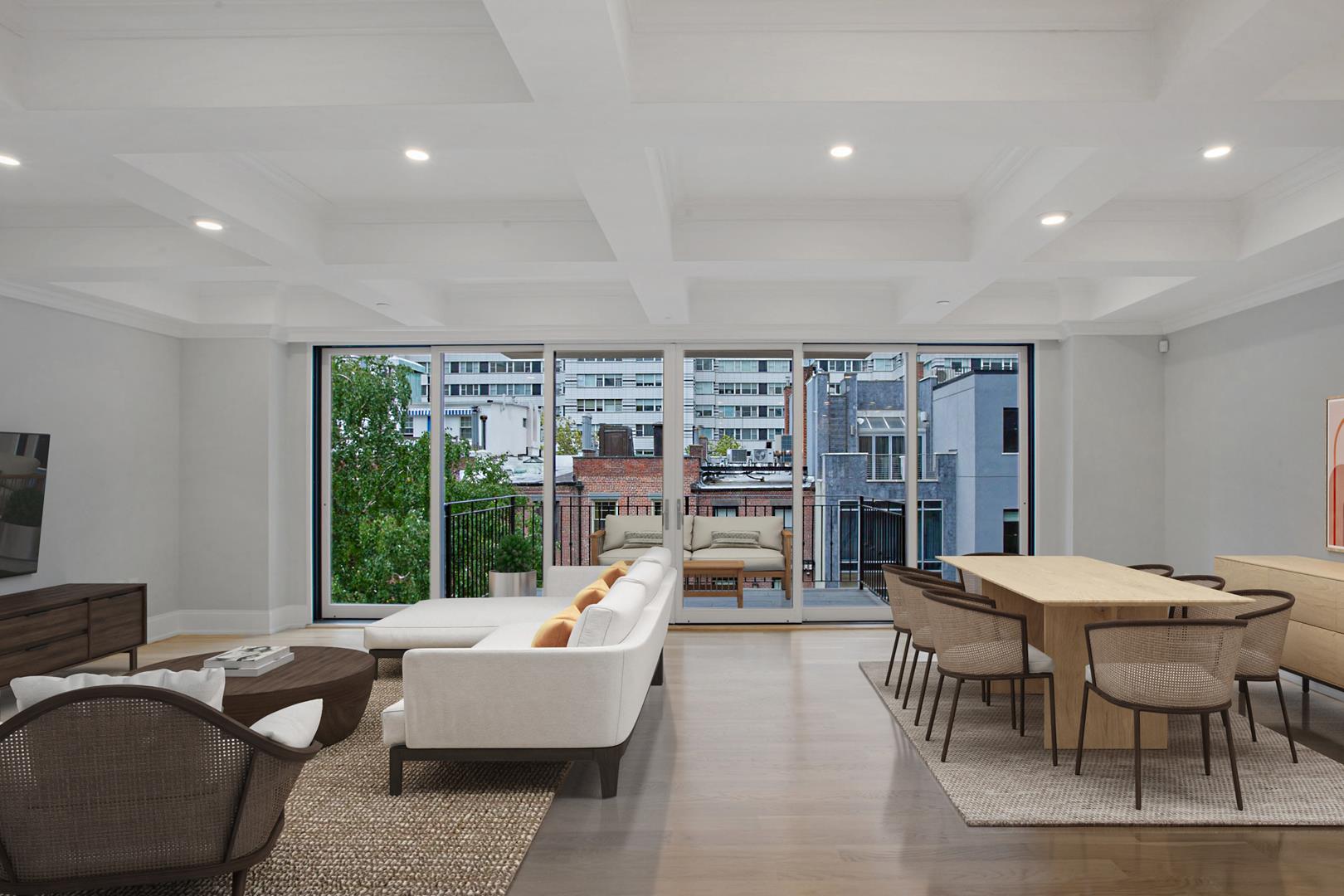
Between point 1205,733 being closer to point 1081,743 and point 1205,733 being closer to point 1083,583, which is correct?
point 1081,743

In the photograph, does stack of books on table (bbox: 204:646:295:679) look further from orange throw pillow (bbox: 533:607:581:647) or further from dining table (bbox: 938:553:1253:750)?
dining table (bbox: 938:553:1253:750)

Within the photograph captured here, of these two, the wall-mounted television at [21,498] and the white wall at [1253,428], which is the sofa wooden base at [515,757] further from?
the white wall at [1253,428]

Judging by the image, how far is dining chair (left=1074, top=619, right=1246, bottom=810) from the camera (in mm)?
3027

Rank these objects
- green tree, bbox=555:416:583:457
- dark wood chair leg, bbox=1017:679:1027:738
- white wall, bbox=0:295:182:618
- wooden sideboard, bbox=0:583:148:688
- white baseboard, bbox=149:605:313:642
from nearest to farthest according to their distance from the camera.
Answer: dark wood chair leg, bbox=1017:679:1027:738 < wooden sideboard, bbox=0:583:148:688 < white wall, bbox=0:295:182:618 < white baseboard, bbox=149:605:313:642 < green tree, bbox=555:416:583:457

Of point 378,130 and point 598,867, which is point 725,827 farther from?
point 378,130

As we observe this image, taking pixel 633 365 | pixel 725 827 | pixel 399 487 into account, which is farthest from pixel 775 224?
pixel 399 487

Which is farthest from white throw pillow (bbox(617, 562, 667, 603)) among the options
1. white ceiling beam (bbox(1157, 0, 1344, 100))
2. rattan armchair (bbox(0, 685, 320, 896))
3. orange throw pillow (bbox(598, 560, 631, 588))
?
white ceiling beam (bbox(1157, 0, 1344, 100))

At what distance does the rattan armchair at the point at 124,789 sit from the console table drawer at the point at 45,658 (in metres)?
2.71

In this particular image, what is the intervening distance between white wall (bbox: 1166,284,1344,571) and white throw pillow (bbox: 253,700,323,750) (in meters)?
→ 5.24

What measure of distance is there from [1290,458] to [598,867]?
4.75 m

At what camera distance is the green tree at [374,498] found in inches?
300

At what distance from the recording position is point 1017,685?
14.4 ft

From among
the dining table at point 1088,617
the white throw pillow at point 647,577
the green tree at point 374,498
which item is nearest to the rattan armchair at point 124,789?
the white throw pillow at point 647,577

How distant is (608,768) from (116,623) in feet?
12.2
